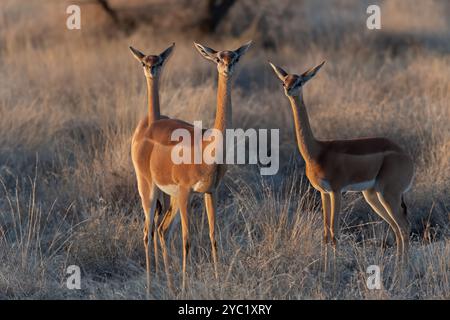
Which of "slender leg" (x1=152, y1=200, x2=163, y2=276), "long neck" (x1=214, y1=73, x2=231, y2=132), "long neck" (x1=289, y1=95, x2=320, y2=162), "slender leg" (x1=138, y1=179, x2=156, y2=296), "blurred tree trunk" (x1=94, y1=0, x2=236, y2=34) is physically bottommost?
"slender leg" (x1=152, y1=200, x2=163, y2=276)

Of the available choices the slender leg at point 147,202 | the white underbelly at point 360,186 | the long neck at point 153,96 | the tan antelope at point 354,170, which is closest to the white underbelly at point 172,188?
the slender leg at point 147,202

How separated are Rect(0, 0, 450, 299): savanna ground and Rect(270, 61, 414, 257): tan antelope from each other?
0.90 ft

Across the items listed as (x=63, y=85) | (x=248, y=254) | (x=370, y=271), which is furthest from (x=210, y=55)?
(x=63, y=85)

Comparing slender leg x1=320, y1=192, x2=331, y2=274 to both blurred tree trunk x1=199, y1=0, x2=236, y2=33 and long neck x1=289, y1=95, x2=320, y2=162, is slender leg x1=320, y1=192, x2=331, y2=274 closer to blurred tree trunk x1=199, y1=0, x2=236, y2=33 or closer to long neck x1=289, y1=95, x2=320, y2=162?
long neck x1=289, y1=95, x2=320, y2=162

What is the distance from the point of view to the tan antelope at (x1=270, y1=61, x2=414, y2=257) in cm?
615

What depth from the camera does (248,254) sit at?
6.02 m

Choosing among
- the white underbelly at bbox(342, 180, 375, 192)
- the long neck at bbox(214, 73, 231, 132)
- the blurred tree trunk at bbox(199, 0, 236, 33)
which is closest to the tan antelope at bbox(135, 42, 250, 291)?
the long neck at bbox(214, 73, 231, 132)

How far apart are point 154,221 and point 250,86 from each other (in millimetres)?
6303

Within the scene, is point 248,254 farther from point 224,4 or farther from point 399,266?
point 224,4

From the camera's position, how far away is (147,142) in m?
6.11

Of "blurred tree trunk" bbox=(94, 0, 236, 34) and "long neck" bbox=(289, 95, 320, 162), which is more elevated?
"blurred tree trunk" bbox=(94, 0, 236, 34)

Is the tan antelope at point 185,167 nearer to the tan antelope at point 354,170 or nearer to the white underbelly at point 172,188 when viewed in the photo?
the white underbelly at point 172,188

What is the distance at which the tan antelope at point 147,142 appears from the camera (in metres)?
6.12

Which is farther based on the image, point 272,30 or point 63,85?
point 272,30
